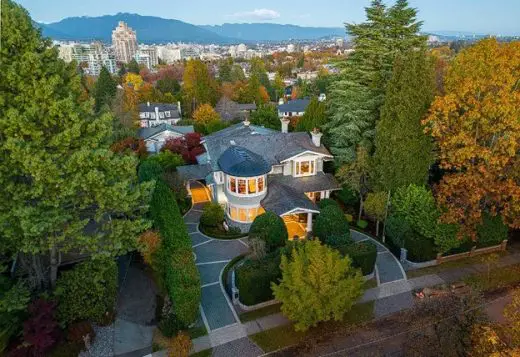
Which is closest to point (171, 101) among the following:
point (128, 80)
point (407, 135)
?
point (128, 80)

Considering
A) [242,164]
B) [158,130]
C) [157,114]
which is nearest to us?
[242,164]

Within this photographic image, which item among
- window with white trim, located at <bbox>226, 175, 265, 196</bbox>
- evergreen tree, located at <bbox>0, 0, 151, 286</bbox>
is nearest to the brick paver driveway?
window with white trim, located at <bbox>226, 175, 265, 196</bbox>

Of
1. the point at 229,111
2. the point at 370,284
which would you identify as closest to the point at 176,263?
the point at 370,284

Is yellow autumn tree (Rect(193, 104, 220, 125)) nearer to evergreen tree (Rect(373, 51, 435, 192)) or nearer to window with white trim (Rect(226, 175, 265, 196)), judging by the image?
window with white trim (Rect(226, 175, 265, 196))

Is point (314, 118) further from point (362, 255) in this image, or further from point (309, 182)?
point (362, 255)

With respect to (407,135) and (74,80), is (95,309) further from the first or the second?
(407,135)

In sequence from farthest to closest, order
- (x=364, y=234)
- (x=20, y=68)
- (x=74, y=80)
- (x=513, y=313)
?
1. (x=364, y=234)
2. (x=74, y=80)
3. (x=20, y=68)
4. (x=513, y=313)
